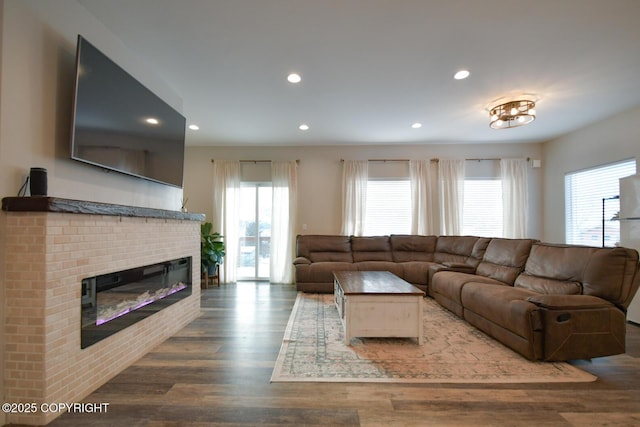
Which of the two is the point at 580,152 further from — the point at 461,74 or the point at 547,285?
the point at 461,74

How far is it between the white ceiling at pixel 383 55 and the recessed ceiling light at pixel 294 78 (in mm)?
57

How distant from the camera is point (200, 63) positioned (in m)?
2.51

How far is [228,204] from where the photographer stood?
5.18 metres

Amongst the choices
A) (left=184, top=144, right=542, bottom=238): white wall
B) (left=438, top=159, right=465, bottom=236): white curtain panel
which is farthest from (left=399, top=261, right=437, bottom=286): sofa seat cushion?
(left=184, top=144, right=542, bottom=238): white wall

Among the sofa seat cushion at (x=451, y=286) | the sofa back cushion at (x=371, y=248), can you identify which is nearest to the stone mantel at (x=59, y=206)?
the sofa seat cushion at (x=451, y=286)

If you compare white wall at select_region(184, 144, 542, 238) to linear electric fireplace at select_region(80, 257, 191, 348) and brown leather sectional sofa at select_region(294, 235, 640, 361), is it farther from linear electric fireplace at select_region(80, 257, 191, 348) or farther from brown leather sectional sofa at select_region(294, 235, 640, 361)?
linear electric fireplace at select_region(80, 257, 191, 348)

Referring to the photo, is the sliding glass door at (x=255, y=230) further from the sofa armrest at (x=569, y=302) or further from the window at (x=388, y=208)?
the sofa armrest at (x=569, y=302)

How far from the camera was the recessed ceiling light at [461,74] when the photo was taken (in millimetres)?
2660

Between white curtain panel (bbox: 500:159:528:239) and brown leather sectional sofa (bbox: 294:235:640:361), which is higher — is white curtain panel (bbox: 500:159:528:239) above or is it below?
above

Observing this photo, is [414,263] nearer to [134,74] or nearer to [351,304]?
[351,304]

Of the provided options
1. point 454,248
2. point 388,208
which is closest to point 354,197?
point 388,208

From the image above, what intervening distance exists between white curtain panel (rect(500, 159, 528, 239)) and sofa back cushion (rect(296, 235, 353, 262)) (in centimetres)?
308

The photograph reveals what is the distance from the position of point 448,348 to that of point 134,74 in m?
3.80

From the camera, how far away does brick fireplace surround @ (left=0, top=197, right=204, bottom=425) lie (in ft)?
4.84
